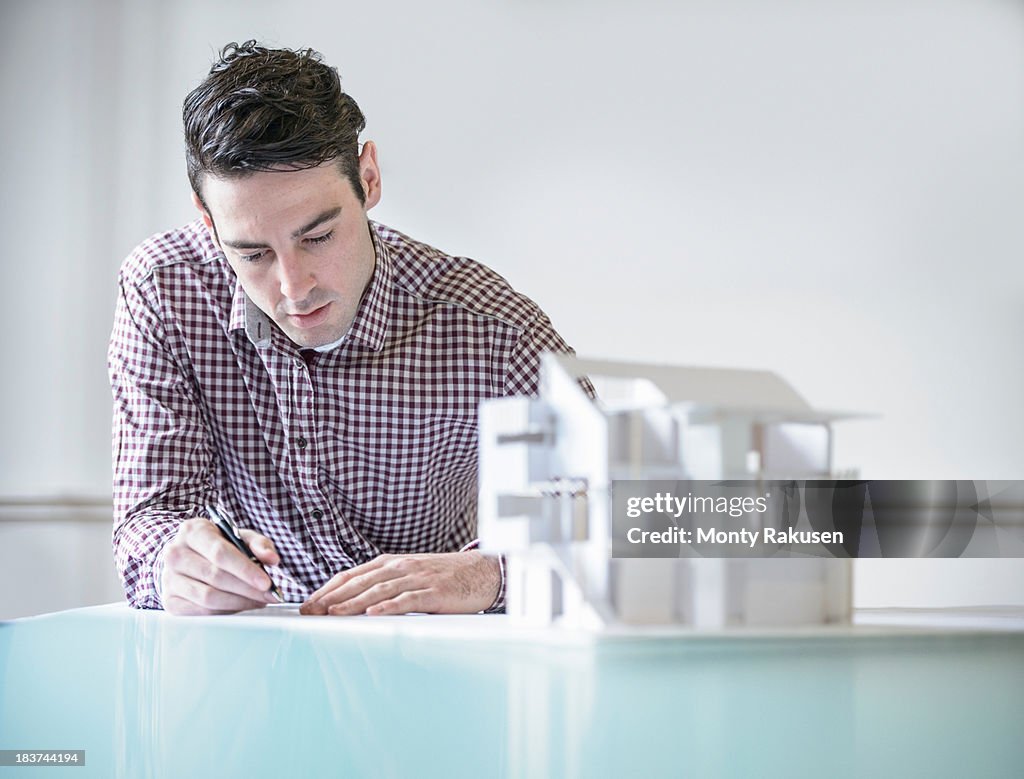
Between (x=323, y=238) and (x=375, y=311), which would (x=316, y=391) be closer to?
(x=375, y=311)

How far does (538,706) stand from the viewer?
1.70 ft

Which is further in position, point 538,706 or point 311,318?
point 311,318

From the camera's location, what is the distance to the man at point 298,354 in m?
1.16

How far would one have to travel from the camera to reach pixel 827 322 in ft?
7.88

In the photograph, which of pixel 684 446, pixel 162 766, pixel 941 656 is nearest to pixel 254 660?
pixel 162 766

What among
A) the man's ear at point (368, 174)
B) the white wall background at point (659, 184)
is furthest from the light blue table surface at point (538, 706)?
the white wall background at point (659, 184)

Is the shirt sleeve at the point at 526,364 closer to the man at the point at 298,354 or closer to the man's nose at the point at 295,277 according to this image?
the man at the point at 298,354

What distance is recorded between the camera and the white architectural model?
56 cm

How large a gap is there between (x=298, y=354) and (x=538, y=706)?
878 mm

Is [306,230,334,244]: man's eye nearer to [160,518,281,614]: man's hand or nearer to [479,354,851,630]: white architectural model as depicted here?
[160,518,281,614]: man's hand

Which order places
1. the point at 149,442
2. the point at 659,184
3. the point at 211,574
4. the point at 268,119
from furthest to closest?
the point at 659,184 < the point at 149,442 < the point at 268,119 < the point at 211,574

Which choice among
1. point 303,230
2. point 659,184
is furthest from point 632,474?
point 659,184
